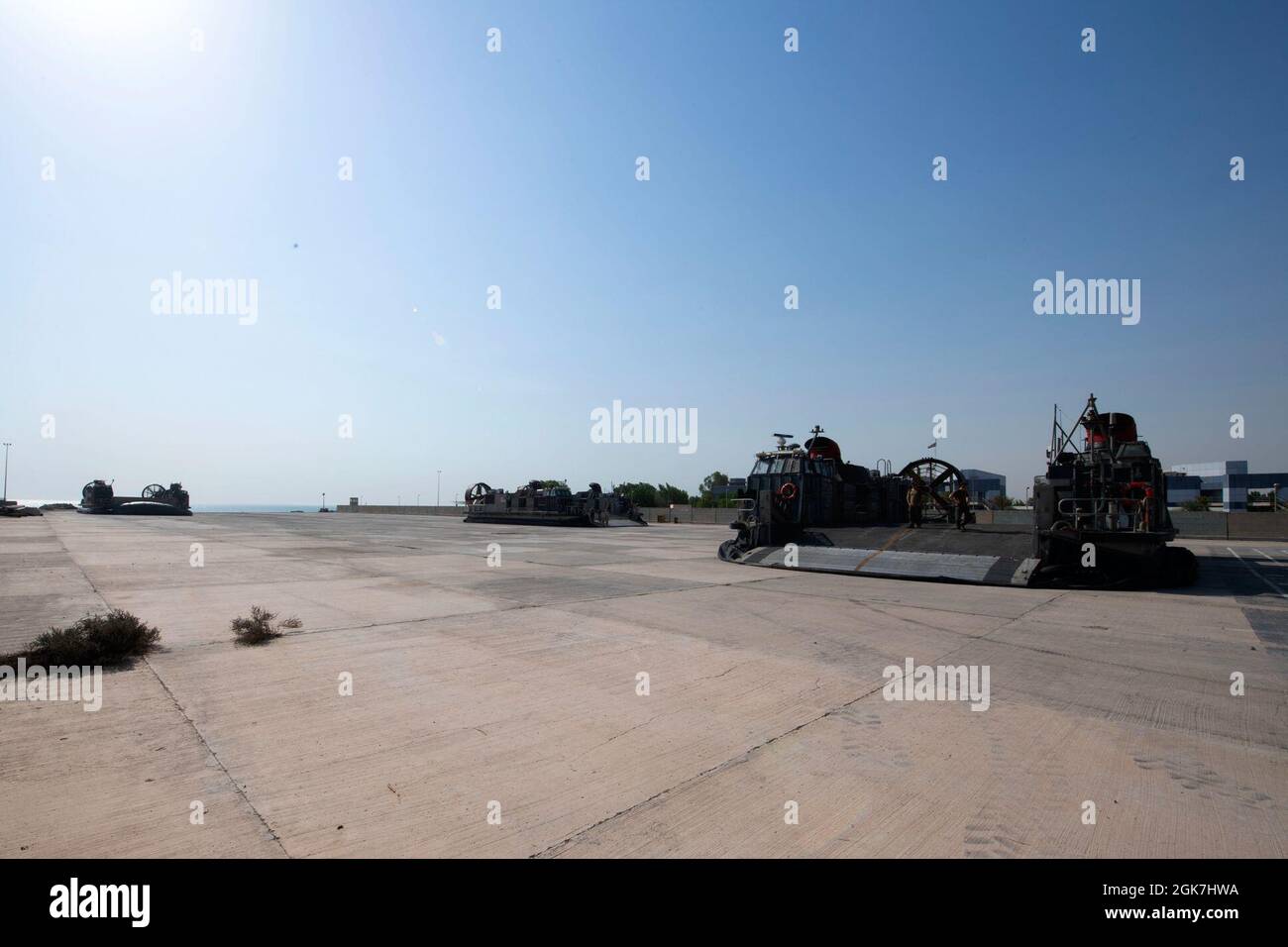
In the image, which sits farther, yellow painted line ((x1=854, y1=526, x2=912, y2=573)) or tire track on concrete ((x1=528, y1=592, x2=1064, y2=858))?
yellow painted line ((x1=854, y1=526, x2=912, y2=573))

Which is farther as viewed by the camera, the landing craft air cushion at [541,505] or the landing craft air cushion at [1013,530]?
the landing craft air cushion at [541,505]

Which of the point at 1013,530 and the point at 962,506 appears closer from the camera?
the point at 1013,530

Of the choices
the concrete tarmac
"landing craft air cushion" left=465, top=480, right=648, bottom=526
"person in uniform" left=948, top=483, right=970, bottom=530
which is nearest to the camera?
the concrete tarmac

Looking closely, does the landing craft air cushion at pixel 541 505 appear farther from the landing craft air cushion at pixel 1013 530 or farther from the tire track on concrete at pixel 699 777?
the tire track on concrete at pixel 699 777

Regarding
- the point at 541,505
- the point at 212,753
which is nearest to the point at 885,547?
the point at 212,753

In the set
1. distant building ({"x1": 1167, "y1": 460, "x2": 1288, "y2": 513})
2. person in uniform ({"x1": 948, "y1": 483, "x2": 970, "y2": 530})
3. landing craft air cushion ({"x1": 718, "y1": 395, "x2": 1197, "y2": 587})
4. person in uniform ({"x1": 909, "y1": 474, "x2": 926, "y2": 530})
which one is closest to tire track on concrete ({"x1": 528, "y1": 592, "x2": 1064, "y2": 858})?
landing craft air cushion ({"x1": 718, "y1": 395, "x2": 1197, "y2": 587})

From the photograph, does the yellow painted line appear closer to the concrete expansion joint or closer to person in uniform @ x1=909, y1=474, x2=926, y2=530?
person in uniform @ x1=909, y1=474, x2=926, y2=530

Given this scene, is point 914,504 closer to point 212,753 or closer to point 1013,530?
point 1013,530

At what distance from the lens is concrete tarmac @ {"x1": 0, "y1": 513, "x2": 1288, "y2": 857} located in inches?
125

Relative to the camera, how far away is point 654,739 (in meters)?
4.51

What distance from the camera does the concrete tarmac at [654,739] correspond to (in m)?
3.17

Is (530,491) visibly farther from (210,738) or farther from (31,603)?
(210,738)

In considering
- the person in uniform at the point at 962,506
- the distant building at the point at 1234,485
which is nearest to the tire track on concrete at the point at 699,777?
the person in uniform at the point at 962,506

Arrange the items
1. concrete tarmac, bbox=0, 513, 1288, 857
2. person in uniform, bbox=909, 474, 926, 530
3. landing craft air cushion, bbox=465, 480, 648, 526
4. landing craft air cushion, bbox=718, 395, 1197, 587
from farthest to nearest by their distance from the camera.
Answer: landing craft air cushion, bbox=465, 480, 648, 526 < person in uniform, bbox=909, 474, 926, 530 < landing craft air cushion, bbox=718, 395, 1197, 587 < concrete tarmac, bbox=0, 513, 1288, 857
